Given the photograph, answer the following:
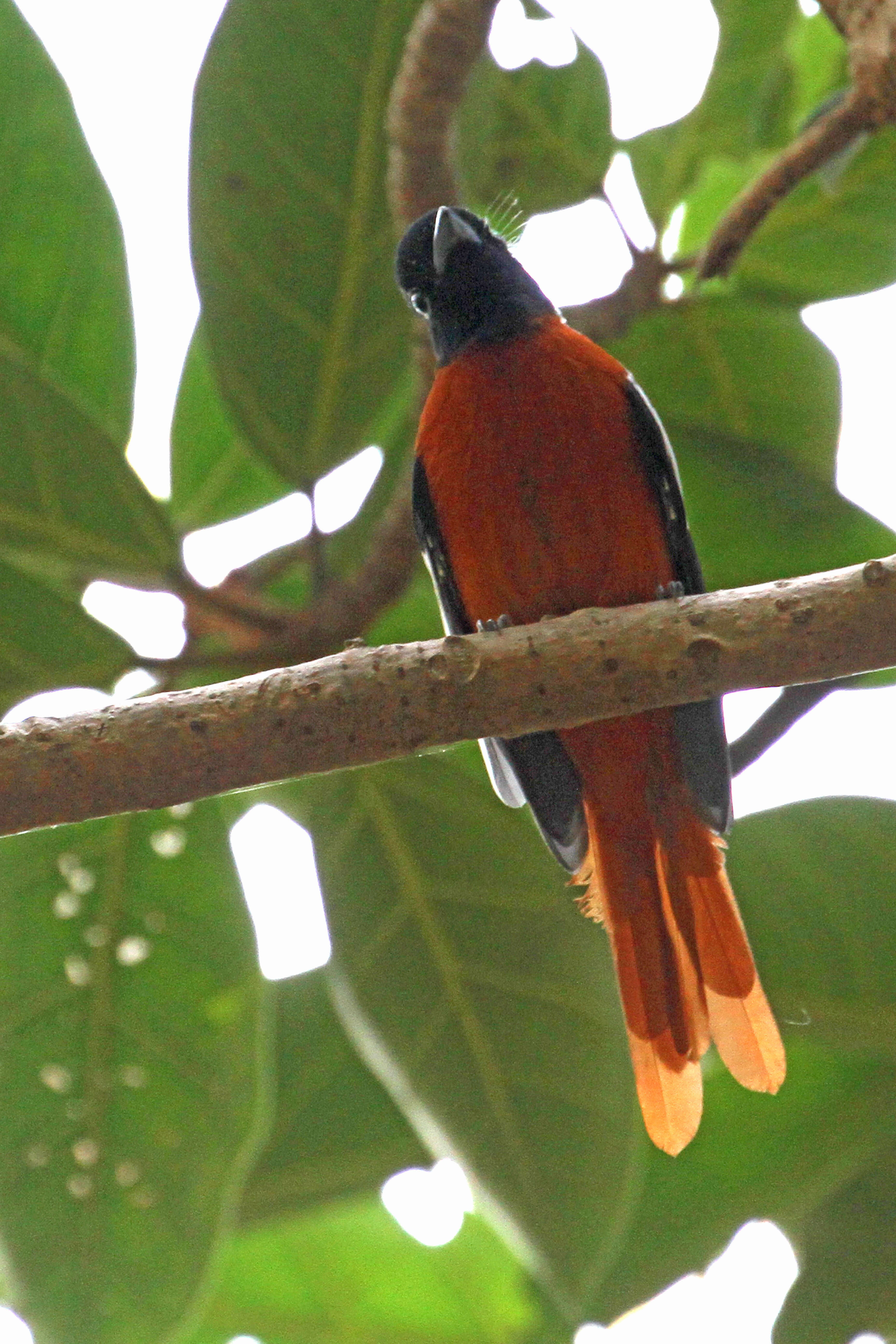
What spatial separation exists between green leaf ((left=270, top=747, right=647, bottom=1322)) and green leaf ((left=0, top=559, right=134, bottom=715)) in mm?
424

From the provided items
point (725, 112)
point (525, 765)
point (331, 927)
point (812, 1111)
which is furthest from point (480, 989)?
point (725, 112)

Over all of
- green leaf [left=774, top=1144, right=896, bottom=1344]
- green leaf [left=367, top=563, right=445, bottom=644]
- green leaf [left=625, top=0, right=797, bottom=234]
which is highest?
green leaf [left=625, top=0, right=797, bottom=234]

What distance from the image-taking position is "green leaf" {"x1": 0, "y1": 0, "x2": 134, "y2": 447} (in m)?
2.46

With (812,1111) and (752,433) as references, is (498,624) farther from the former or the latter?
(812,1111)

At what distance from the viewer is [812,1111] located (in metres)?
2.43

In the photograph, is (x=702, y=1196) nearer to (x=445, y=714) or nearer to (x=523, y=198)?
(x=445, y=714)

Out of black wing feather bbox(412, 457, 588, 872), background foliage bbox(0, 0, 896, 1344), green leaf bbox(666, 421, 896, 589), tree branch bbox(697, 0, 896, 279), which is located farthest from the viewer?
black wing feather bbox(412, 457, 588, 872)

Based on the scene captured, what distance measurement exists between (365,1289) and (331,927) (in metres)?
0.91

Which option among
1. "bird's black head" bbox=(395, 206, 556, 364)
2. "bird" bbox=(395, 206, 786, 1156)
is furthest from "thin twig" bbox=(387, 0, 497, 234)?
"bird's black head" bbox=(395, 206, 556, 364)

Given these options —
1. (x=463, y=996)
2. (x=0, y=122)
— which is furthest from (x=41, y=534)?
(x=463, y=996)

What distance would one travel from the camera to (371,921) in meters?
2.50

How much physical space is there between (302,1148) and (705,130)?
214 cm

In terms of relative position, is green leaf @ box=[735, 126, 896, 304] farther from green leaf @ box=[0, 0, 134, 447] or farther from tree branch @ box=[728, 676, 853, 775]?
green leaf @ box=[0, 0, 134, 447]

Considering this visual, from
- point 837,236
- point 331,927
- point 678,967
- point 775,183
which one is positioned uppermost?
point 775,183
